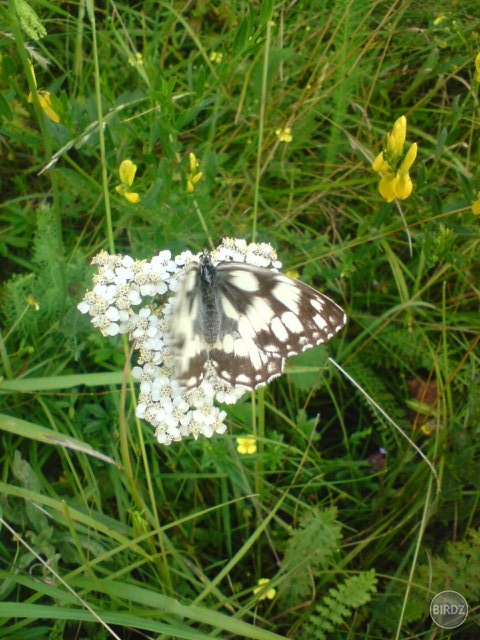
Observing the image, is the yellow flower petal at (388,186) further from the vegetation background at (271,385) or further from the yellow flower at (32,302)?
the yellow flower at (32,302)

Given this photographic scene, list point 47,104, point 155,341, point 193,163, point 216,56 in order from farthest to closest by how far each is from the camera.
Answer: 1. point 216,56
2. point 193,163
3. point 47,104
4. point 155,341

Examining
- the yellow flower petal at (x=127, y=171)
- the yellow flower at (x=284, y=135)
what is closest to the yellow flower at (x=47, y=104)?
the yellow flower petal at (x=127, y=171)

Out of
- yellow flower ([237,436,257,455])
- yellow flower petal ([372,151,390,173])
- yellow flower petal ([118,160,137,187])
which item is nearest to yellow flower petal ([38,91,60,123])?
yellow flower petal ([118,160,137,187])

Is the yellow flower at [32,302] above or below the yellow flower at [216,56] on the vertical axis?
below

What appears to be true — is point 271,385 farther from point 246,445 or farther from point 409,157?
point 409,157

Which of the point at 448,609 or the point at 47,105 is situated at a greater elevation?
the point at 47,105

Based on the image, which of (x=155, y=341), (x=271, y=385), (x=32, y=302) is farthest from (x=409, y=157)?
(x=32, y=302)
